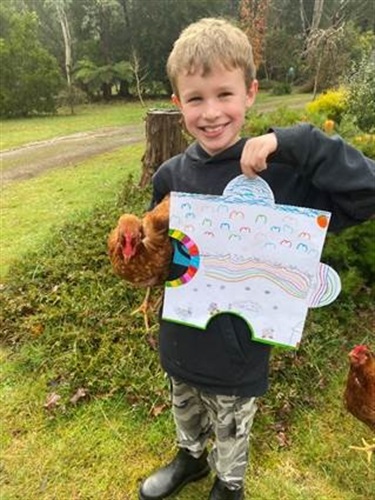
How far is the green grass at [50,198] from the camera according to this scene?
5578mm

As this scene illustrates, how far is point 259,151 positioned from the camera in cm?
152

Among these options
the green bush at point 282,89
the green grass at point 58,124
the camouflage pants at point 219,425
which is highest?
the camouflage pants at point 219,425

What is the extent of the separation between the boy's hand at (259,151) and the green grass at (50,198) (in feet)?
12.5

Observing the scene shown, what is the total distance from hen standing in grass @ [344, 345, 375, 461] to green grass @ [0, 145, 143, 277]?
3.51 meters

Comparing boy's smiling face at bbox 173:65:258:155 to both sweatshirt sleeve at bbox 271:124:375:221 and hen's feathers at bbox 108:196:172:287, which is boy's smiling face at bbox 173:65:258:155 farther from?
hen's feathers at bbox 108:196:172:287

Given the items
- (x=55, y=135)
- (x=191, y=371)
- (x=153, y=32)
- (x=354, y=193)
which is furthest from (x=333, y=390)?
(x=153, y=32)

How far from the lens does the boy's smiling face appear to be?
64.1 inches

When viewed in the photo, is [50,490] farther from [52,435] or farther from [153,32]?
[153,32]

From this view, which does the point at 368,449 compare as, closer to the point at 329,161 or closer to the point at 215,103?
the point at 329,161

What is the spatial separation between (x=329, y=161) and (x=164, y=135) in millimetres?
3986

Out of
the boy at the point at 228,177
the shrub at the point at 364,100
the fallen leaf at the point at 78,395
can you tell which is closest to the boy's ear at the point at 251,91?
the boy at the point at 228,177

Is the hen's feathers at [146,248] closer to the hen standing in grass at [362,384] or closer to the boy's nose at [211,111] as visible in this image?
the boy's nose at [211,111]

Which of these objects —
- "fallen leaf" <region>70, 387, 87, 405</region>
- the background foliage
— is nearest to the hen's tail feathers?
"fallen leaf" <region>70, 387, 87, 405</region>

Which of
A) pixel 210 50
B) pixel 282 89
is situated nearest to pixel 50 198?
pixel 210 50
